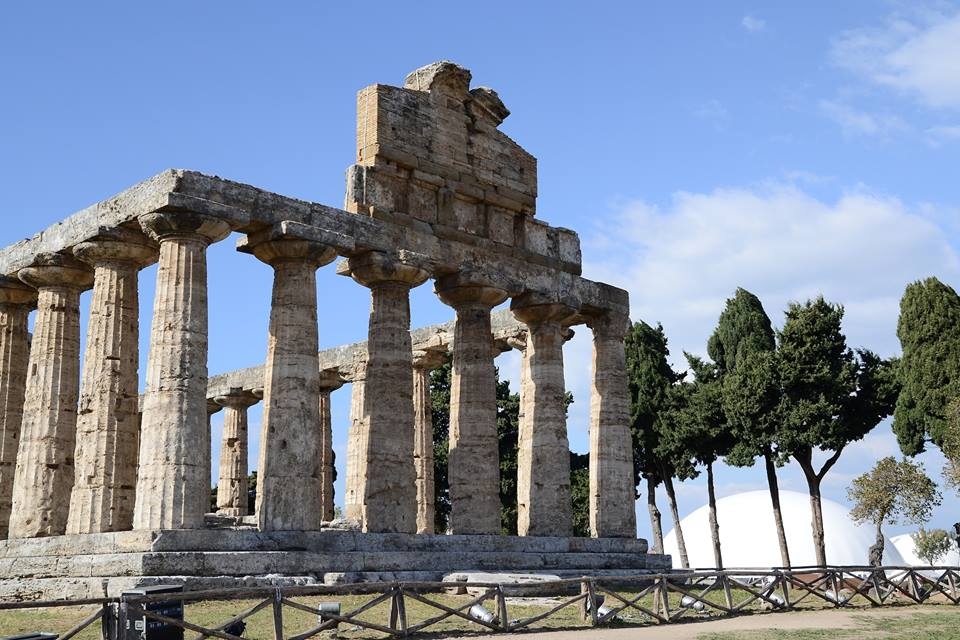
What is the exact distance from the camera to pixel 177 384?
23.1 m

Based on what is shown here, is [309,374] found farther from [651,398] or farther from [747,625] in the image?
[651,398]

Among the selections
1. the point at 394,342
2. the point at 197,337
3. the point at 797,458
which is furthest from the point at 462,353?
the point at 797,458

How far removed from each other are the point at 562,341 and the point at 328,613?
17.5m

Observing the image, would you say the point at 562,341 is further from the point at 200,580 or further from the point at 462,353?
the point at 200,580

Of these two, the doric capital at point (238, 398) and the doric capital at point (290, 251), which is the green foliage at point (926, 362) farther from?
the doric capital at point (290, 251)

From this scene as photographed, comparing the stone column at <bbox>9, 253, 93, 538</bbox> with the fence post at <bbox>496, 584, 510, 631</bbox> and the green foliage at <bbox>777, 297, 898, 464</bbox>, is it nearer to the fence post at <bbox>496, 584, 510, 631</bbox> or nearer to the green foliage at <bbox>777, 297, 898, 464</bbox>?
the fence post at <bbox>496, 584, 510, 631</bbox>

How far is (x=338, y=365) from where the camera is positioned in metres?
38.8

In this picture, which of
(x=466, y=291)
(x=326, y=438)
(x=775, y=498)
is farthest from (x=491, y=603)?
(x=775, y=498)

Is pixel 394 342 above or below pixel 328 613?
above

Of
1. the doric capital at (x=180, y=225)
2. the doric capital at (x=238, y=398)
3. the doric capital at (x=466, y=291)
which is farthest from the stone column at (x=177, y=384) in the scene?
the doric capital at (x=238, y=398)

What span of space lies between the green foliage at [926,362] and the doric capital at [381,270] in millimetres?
26248

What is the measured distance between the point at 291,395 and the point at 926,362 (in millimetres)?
Answer: 30656

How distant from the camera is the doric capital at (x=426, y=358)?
36.9 meters

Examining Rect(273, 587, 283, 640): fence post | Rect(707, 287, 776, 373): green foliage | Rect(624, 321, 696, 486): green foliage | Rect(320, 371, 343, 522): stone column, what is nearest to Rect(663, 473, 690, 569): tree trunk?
Rect(624, 321, 696, 486): green foliage
